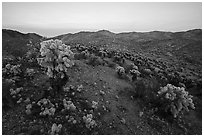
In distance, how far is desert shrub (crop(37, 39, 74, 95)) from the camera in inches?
469

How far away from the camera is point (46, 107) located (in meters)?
10.8

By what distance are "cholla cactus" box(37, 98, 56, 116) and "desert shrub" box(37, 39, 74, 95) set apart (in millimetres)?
1146

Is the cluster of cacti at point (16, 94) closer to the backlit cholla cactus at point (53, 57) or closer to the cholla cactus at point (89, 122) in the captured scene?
the backlit cholla cactus at point (53, 57)

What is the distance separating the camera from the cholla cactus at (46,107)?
10273mm

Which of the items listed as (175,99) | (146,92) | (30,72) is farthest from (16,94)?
(175,99)

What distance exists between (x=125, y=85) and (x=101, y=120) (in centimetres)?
489

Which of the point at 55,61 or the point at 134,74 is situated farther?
the point at 134,74

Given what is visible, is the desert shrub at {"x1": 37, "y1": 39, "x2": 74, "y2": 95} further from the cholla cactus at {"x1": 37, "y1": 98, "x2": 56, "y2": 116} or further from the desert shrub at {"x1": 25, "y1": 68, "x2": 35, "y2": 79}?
the desert shrub at {"x1": 25, "y1": 68, "x2": 35, "y2": 79}

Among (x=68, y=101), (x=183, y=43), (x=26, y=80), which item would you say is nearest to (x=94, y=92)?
(x=68, y=101)

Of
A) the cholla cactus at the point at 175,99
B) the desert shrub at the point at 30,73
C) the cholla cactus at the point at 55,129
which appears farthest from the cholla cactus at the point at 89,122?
the desert shrub at the point at 30,73

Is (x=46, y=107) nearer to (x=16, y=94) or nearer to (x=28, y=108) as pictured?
(x=28, y=108)

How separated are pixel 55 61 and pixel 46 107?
2.98 m

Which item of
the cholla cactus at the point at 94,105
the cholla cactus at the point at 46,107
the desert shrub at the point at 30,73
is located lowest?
the cholla cactus at the point at 94,105

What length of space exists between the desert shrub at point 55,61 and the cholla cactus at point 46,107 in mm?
1146
